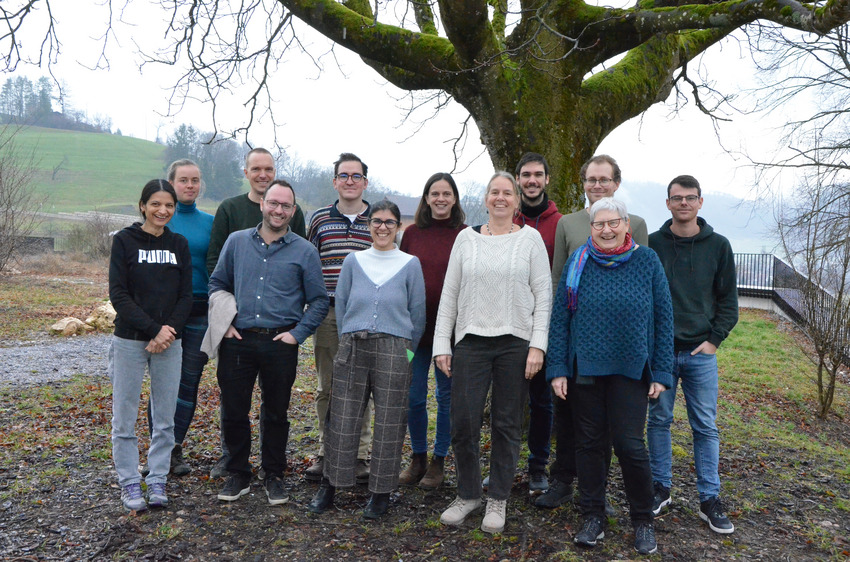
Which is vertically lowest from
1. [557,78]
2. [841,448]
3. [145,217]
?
[841,448]

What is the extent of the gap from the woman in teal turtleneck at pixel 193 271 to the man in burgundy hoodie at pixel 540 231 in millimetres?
2381

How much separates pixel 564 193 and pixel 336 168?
2149mm

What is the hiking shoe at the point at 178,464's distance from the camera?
185 inches

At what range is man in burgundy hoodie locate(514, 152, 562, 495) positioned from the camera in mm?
4234

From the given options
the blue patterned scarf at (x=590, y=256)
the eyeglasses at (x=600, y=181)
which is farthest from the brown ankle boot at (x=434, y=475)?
the eyeglasses at (x=600, y=181)

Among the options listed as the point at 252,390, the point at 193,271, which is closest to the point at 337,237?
the point at 193,271

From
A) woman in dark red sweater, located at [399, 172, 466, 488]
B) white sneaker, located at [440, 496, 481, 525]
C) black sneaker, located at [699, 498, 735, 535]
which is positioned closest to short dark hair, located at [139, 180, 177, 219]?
woman in dark red sweater, located at [399, 172, 466, 488]

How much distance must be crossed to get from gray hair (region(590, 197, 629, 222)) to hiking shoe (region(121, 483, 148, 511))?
3.44m

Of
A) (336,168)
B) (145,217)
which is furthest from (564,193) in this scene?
(145,217)

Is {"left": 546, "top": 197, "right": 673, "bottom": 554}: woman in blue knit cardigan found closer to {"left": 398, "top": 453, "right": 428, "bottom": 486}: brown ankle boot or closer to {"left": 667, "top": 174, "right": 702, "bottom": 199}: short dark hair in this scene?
{"left": 667, "top": 174, "right": 702, "bottom": 199}: short dark hair

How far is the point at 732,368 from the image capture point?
40.6 feet

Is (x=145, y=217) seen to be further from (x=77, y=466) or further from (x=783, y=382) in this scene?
(x=783, y=382)

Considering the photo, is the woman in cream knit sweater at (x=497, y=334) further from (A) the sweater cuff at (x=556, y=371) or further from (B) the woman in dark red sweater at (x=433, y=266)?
(B) the woman in dark red sweater at (x=433, y=266)

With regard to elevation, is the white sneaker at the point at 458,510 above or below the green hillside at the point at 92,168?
below
